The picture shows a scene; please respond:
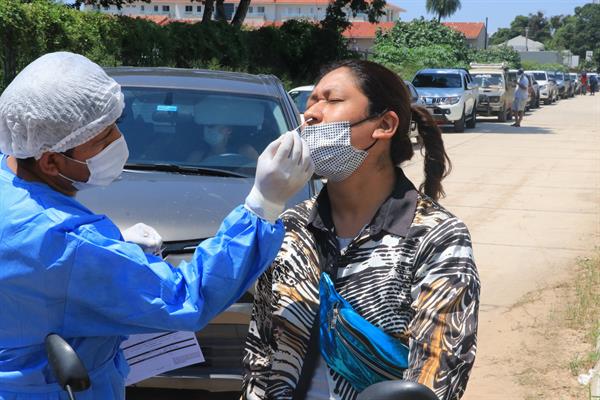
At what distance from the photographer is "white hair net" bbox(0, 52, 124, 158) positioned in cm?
197

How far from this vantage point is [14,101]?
6.55 ft

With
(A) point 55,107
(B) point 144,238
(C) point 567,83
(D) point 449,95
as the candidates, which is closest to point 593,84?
(C) point 567,83

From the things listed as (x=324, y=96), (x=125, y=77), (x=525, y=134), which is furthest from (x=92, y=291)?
(x=525, y=134)

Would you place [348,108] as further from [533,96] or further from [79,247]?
[533,96]

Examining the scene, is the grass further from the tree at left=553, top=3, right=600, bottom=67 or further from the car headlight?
the tree at left=553, top=3, right=600, bottom=67

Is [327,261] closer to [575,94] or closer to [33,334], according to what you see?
[33,334]

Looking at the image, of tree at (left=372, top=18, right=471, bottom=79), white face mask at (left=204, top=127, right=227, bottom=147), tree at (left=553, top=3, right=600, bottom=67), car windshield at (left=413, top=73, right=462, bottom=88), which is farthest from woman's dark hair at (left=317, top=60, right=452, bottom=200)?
tree at (left=553, top=3, right=600, bottom=67)

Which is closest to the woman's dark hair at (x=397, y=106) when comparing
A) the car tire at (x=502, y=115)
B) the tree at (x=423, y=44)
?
the car tire at (x=502, y=115)

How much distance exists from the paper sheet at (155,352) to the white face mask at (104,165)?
50 cm

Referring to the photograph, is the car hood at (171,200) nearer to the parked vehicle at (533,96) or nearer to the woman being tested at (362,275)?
the woman being tested at (362,275)

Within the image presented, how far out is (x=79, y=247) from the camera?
191cm

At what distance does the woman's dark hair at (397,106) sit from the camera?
8.25 ft

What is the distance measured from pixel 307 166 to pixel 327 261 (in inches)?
14.4

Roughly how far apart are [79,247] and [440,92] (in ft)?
81.2
